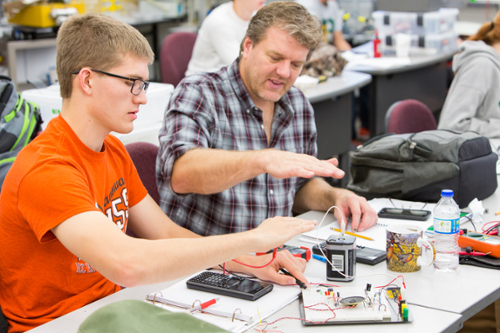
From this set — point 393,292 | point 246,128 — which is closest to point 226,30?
point 246,128

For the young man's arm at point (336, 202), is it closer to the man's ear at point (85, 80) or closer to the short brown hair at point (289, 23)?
the short brown hair at point (289, 23)

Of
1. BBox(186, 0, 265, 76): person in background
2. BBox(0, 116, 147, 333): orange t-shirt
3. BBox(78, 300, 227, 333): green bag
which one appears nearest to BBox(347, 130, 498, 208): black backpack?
BBox(0, 116, 147, 333): orange t-shirt

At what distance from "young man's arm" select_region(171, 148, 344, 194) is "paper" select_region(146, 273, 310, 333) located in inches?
11.3

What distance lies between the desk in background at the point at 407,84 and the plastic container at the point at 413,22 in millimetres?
233

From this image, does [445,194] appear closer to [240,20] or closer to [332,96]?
[332,96]

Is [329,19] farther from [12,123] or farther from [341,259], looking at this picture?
[341,259]

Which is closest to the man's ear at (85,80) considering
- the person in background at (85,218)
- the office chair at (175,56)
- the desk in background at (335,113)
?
the person in background at (85,218)

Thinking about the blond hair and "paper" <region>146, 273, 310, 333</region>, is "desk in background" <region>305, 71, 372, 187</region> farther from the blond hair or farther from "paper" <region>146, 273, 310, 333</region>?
"paper" <region>146, 273, 310, 333</region>

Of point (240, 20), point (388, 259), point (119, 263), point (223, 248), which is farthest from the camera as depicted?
point (240, 20)

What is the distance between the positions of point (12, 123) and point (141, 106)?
22.5 inches

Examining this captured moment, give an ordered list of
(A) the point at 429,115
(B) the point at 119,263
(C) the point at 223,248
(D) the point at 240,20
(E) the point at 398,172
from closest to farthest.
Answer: (B) the point at 119,263
(C) the point at 223,248
(E) the point at 398,172
(A) the point at 429,115
(D) the point at 240,20

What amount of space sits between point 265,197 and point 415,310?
0.76m

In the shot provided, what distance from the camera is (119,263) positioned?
1.06 m

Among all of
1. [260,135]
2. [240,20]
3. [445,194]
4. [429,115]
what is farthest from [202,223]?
[240,20]
